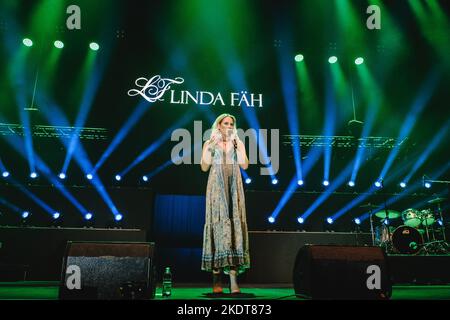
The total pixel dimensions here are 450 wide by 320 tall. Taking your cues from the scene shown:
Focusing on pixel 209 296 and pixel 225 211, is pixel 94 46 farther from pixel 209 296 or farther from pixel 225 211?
pixel 209 296

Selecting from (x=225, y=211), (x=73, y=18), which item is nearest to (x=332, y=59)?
(x=73, y=18)

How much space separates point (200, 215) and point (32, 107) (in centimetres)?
434

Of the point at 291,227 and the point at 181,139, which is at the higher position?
the point at 181,139

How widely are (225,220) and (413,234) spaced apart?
16.5 ft

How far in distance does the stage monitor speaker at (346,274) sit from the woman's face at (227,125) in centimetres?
128

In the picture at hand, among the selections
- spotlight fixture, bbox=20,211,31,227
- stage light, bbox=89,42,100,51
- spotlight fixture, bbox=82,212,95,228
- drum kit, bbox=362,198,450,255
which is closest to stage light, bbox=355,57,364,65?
drum kit, bbox=362,198,450,255

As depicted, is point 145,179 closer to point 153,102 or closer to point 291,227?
point 153,102

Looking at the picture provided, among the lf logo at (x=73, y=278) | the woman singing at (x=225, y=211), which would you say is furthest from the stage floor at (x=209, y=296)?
the lf logo at (x=73, y=278)

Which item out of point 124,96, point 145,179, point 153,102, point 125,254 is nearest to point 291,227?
point 145,179

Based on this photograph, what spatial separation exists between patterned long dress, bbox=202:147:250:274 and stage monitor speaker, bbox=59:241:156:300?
62cm

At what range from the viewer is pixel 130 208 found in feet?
25.5

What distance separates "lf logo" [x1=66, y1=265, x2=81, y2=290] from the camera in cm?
262

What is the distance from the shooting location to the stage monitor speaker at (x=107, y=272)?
2.61 meters

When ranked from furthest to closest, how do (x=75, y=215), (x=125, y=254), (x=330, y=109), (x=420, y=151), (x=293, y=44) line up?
(x=420, y=151)
(x=330, y=109)
(x=75, y=215)
(x=293, y=44)
(x=125, y=254)
